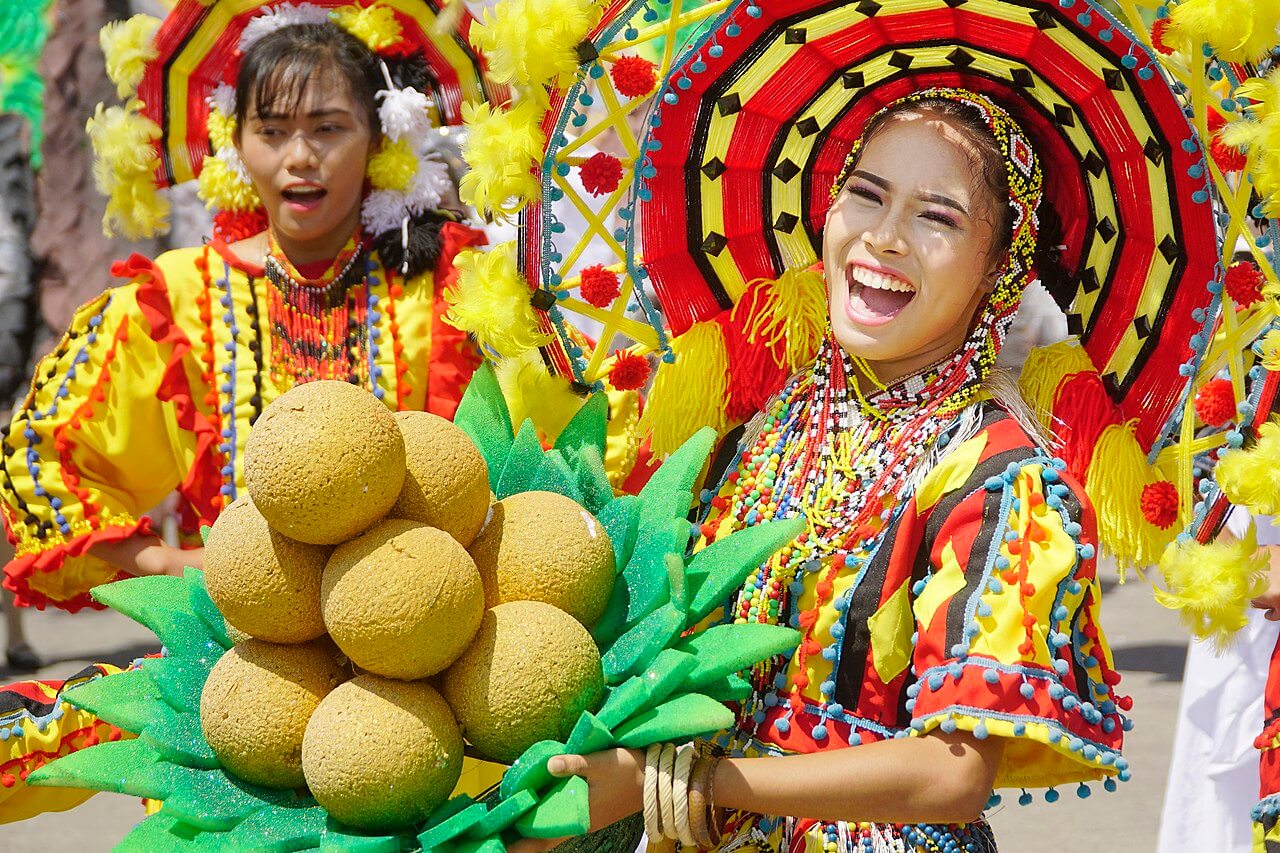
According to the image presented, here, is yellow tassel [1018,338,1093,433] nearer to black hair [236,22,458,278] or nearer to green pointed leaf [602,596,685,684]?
green pointed leaf [602,596,685,684]

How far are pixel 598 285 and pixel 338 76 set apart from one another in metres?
1.30

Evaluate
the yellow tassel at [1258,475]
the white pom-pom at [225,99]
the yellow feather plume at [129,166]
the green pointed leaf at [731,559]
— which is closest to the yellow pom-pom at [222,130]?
the white pom-pom at [225,99]

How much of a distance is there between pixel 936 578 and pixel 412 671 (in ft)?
2.37

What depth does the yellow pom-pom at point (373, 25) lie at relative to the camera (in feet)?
11.0

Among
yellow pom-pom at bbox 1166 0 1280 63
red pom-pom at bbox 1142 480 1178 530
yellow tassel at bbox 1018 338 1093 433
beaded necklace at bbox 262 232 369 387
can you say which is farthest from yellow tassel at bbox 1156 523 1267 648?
beaded necklace at bbox 262 232 369 387

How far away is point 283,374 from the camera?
3.27 metres

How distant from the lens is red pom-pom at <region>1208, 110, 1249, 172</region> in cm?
191

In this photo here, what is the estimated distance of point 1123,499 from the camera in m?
2.07

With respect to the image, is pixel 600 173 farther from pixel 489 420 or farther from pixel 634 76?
pixel 489 420

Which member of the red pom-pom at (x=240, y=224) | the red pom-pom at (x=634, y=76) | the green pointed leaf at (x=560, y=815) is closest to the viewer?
the green pointed leaf at (x=560, y=815)

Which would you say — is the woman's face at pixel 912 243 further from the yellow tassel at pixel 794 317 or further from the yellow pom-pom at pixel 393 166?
the yellow pom-pom at pixel 393 166

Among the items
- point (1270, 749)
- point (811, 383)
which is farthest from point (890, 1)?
point (1270, 749)

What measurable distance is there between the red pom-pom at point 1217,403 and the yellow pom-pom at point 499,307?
3.17 ft

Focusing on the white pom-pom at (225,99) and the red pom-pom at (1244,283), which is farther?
the white pom-pom at (225,99)
